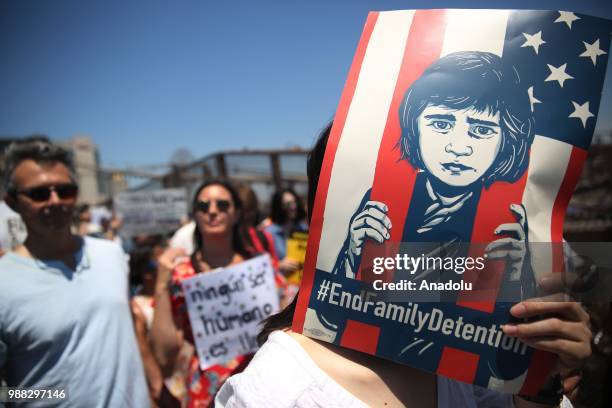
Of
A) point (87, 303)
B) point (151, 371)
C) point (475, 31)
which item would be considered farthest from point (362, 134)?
point (151, 371)

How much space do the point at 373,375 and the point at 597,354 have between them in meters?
2.42

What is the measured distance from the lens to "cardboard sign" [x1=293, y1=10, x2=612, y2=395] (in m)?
0.78

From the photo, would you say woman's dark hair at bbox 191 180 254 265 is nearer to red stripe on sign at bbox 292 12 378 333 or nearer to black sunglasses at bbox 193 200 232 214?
black sunglasses at bbox 193 200 232 214

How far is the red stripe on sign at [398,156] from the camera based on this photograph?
0.82m

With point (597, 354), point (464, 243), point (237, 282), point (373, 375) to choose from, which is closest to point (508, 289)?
point (464, 243)

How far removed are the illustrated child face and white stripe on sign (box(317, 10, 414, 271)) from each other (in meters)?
0.11

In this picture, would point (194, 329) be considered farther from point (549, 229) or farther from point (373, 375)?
point (549, 229)

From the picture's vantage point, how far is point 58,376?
170cm

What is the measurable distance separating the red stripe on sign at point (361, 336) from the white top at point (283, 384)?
100 mm

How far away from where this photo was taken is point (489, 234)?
0.78 meters

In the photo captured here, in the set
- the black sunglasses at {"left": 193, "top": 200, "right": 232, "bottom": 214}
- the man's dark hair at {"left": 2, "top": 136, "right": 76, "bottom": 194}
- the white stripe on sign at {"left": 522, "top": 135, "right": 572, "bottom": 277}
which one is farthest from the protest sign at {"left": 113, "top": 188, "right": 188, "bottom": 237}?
the white stripe on sign at {"left": 522, "top": 135, "right": 572, "bottom": 277}

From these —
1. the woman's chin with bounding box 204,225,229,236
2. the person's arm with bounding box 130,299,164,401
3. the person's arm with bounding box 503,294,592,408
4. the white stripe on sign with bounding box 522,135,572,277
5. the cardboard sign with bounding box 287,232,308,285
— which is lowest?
the person's arm with bounding box 130,299,164,401

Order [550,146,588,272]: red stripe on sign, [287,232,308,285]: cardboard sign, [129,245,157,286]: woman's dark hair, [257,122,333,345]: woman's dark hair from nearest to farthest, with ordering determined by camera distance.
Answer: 1. [550,146,588,272]: red stripe on sign
2. [257,122,333,345]: woman's dark hair
3. [287,232,308,285]: cardboard sign
4. [129,245,157,286]: woman's dark hair

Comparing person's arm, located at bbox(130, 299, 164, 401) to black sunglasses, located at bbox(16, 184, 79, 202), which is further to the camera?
person's arm, located at bbox(130, 299, 164, 401)
